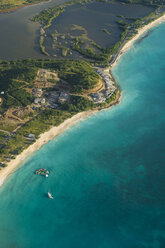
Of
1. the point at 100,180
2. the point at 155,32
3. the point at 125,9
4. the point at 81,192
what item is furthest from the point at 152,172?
the point at 125,9

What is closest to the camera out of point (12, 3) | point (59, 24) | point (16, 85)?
point (16, 85)

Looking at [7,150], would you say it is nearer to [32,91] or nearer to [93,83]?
[32,91]

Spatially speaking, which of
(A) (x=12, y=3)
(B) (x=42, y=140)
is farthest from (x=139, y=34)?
(B) (x=42, y=140)

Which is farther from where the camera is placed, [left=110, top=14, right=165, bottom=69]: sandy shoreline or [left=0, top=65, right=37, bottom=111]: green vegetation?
[left=110, top=14, right=165, bottom=69]: sandy shoreline

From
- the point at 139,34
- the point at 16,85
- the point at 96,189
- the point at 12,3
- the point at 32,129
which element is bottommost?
the point at 96,189

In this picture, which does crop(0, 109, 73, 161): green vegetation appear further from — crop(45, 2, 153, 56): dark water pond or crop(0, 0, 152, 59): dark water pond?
crop(45, 2, 153, 56): dark water pond

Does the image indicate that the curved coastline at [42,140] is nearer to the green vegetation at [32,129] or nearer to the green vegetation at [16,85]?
the green vegetation at [32,129]

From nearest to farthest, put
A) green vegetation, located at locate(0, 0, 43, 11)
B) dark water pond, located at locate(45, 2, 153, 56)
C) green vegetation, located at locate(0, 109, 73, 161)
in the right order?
1. green vegetation, located at locate(0, 109, 73, 161)
2. dark water pond, located at locate(45, 2, 153, 56)
3. green vegetation, located at locate(0, 0, 43, 11)

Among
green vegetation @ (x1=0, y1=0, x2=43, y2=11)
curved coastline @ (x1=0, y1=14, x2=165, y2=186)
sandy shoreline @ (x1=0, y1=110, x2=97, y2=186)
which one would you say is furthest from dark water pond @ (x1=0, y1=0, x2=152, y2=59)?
sandy shoreline @ (x1=0, y1=110, x2=97, y2=186)

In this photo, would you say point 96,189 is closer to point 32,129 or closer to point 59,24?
point 32,129
